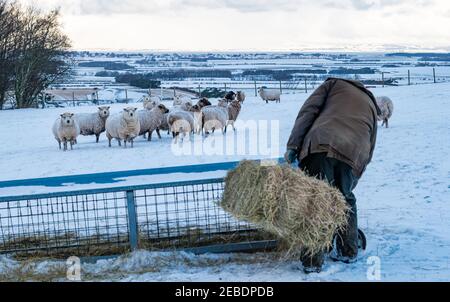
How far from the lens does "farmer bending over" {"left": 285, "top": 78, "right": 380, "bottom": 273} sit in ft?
20.5

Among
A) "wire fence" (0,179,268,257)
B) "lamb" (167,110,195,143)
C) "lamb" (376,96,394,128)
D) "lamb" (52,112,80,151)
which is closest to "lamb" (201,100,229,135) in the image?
"lamb" (167,110,195,143)

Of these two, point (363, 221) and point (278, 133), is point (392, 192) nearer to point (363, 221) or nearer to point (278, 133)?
point (363, 221)

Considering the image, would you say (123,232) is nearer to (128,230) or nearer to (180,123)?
(128,230)

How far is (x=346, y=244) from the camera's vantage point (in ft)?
21.6

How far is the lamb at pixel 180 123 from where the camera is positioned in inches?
815

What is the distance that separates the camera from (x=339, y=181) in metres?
6.44

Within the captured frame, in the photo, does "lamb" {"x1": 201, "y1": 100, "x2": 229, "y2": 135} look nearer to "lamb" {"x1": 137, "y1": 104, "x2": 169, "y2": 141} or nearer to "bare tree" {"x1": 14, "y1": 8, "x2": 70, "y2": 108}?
"lamb" {"x1": 137, "y1": 104, "x2": 169, "y2": 141}

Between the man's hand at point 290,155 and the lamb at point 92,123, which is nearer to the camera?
the man's hand at point 290,155

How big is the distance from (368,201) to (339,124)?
3.67 metres

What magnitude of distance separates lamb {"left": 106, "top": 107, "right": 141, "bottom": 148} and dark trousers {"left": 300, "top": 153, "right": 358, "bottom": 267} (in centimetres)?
1375

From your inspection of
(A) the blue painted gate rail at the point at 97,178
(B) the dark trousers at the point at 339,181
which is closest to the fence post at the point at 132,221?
(A) the blue painted gate rail at the point at 97,178

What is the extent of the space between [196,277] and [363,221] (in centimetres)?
279

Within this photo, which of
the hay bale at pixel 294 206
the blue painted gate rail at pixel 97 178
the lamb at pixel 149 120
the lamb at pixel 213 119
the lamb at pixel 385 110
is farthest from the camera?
the lamb at pixel 213 119

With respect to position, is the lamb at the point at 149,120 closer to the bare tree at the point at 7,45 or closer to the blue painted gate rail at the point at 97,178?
the blue painted gate rail at the point at 97,178
